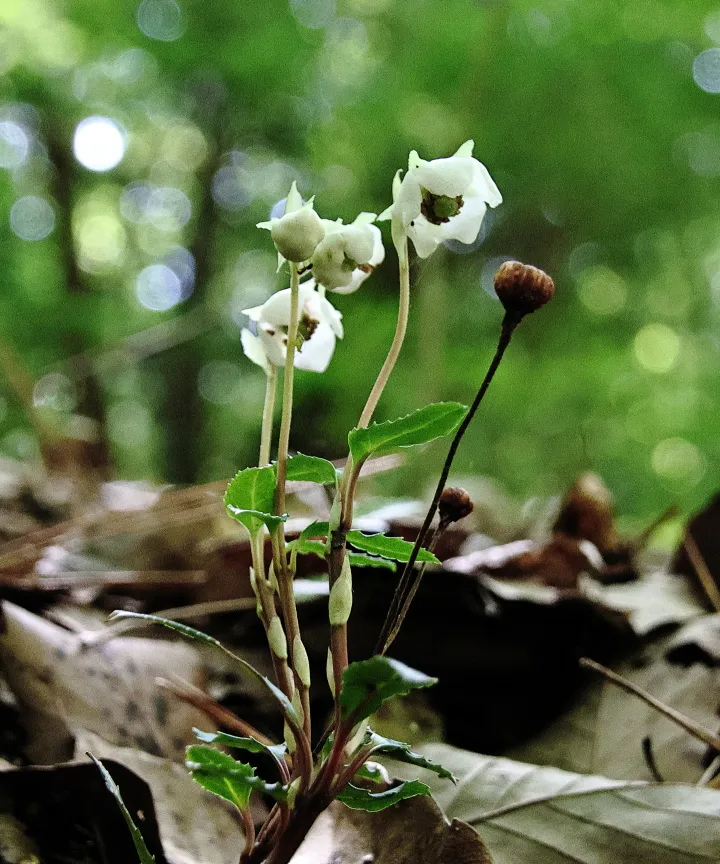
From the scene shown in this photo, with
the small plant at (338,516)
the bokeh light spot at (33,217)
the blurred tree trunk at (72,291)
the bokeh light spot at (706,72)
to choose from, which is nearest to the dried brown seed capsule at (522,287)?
the small plant at (338,516)

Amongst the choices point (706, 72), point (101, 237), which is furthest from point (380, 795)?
point (101, 237)

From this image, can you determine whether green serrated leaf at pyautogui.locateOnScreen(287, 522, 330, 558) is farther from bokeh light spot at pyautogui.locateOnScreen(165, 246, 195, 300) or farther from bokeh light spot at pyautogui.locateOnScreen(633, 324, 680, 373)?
bokeh light spot at pyautogui.locateOnScreen(165, 246, 195, 300)

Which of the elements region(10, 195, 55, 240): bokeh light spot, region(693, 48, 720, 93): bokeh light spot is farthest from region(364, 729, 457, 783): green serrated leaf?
region(10, 195, 55, 240): bokeh light spot

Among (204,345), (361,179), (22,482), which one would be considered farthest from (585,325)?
(22,482)

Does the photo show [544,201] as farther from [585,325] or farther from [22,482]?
[22,482]

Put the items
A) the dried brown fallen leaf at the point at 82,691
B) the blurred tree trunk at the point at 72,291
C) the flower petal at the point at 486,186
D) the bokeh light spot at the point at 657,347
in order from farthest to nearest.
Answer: the bokeh light spot at the point at 657,347
the blurred tree trunk at the point at 72,291
the dried brown fallen leaf at the point at 82,691
the flower petal at the point at 486,186

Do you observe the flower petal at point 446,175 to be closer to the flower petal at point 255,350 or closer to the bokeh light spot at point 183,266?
the flower petal at point 255,350

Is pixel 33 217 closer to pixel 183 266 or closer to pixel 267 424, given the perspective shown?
pixel 183 266
